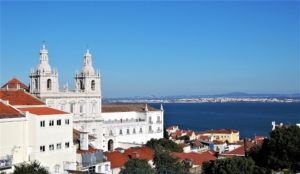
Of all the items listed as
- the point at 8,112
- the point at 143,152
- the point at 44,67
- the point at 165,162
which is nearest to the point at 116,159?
the point at 165,162

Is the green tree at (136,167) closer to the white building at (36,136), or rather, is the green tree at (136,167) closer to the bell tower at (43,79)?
the white building at (36,136)

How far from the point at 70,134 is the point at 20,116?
13.0 feet

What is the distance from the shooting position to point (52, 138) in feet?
102

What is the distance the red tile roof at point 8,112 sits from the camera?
1163 inches

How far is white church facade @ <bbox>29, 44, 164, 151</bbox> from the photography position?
2221 inches

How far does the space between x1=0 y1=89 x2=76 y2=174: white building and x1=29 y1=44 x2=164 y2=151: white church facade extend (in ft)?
69.2

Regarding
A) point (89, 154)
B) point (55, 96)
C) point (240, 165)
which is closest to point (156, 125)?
point (55, 96)

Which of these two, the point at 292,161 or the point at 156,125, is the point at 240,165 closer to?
the point at 292,161

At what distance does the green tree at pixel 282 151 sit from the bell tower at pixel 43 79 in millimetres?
29941

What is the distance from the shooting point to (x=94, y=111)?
61500 mm

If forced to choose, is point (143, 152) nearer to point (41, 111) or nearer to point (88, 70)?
point (41, 111)

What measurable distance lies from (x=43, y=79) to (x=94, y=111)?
8957 mm

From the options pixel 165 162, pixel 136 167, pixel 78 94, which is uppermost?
pixel 78 94

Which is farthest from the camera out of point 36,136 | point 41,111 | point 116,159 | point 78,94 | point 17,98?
Result: point 78,94
